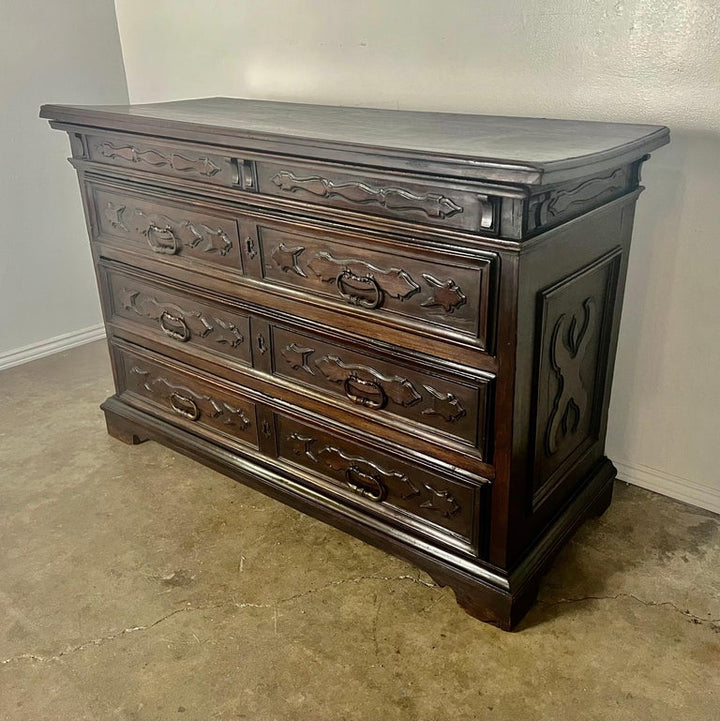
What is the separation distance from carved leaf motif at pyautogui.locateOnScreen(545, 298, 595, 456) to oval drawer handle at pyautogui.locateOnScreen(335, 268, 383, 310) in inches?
14.9

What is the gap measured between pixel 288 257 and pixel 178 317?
51 cm

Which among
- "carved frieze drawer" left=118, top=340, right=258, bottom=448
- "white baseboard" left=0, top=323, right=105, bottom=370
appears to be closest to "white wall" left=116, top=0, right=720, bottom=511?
"carved frieze drawer" left=118, top=340, right=258, bottom=448

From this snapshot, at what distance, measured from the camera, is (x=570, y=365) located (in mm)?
1651

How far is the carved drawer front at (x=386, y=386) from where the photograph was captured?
1.52m

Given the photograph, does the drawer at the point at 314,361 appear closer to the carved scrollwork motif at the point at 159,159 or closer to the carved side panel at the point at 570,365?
the carved side panel at the point at 570,365

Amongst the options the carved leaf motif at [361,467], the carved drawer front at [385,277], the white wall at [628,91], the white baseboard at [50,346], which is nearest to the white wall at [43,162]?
the white baseboard at [50,346]

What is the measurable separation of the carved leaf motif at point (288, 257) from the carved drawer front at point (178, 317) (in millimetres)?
214

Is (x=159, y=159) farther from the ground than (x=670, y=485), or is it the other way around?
(x=159, y=159)

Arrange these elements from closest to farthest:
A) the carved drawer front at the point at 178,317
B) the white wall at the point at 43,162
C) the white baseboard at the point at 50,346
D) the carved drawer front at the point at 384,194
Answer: the carved drawer front at the point at 384,194 → the carved drawer front at the point at 178,317 → the white wall at the point at 43,162 → the white baseboard at the point at 50,346

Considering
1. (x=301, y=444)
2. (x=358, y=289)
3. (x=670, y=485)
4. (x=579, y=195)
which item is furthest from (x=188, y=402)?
(x=670, y=485)

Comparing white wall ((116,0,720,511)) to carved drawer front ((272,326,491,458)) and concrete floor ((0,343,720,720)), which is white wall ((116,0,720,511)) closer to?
concrete floor ((0,343,720,720))

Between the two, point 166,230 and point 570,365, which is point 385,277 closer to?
point 570,365

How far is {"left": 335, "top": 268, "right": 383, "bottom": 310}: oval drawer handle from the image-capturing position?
1540 mm

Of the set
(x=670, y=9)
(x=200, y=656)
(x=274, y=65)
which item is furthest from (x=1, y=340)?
(x=670, y=9)
